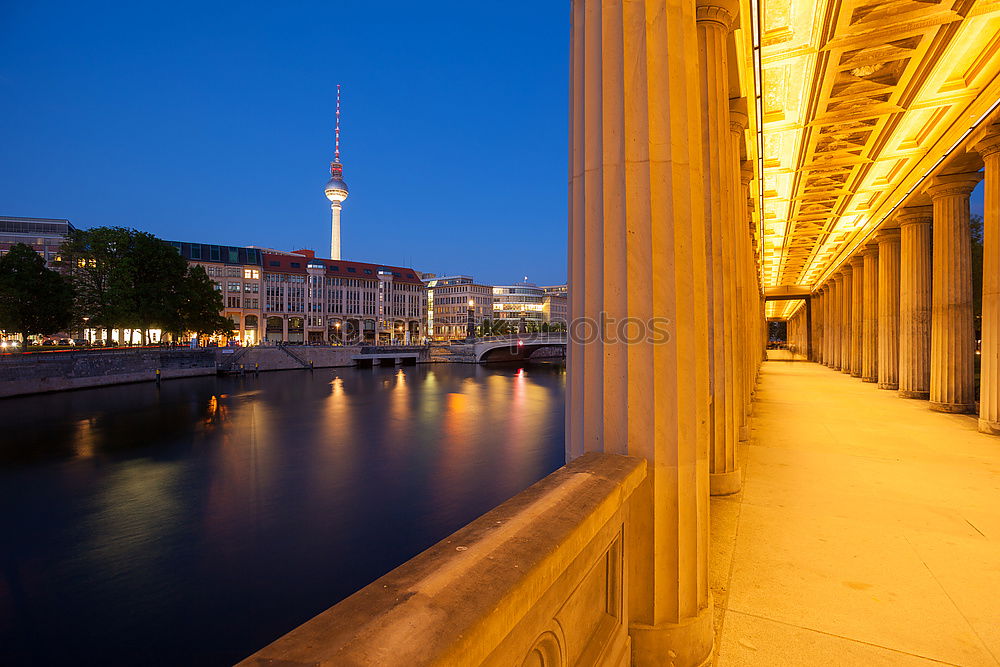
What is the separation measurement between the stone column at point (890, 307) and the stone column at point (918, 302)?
2.74 m

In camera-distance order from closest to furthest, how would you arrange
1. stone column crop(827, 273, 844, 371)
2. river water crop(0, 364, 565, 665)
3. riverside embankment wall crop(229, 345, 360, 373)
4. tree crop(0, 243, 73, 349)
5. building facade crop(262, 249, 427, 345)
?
river water crop(0, 364, 565, 665), stone column crop(827, 273, 844, 371), tree crop(0, 243, 73, 349), riverside embankment wall crop(229, 345, 360, 373), building facade crop(262, 249, 427, 345)

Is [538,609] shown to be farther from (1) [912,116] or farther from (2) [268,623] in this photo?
(1) [912,116]

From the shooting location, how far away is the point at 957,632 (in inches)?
126

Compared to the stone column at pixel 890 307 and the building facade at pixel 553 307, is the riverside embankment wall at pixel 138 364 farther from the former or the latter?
the building facade at pixel 553 307

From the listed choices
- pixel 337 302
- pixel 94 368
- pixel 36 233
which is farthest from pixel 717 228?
pixel 36 233

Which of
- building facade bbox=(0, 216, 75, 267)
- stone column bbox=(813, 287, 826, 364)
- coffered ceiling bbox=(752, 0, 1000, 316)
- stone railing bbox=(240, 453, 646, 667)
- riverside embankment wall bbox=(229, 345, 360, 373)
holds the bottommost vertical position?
riverside embankment wall bbox=(229, 345, 360, 373)

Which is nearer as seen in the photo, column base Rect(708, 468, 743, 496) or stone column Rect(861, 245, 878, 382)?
column base Rect(708, 468, 743, 496)

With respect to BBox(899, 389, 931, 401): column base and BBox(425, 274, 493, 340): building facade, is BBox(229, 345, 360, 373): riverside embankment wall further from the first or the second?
BBox(425, 274, 493, 340): building facade

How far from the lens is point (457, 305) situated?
128 m

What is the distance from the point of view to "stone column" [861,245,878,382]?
70.0 feet

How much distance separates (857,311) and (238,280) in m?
87.2

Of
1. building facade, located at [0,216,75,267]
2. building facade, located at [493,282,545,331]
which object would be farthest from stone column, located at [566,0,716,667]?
building facade, located at [493,282,545,331]

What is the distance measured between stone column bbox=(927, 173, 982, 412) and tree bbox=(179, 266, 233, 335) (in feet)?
168

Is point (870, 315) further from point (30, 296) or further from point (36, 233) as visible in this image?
point (36, 233)
